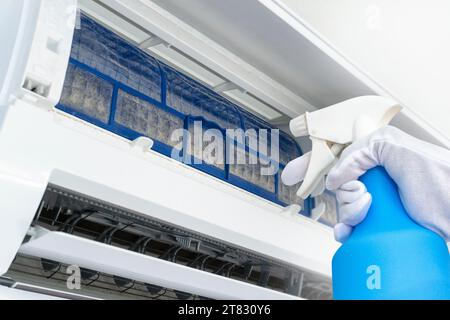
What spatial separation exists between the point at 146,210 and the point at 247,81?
377mm

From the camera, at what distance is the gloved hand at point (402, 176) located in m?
0.66

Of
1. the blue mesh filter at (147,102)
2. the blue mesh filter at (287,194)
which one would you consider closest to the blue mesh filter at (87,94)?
the blue mesh filter at (147,102)

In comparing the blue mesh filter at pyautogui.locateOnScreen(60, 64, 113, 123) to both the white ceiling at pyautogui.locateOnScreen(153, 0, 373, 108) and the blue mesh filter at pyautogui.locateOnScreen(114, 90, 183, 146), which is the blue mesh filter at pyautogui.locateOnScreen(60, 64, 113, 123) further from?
the white ceiling at pyautogui.locateOnScreen(153, 0, 373, 108)

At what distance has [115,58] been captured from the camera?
2.81ft

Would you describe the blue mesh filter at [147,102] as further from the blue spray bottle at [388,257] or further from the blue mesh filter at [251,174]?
the blue spray bottle at [388,257]

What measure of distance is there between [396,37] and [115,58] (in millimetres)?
616

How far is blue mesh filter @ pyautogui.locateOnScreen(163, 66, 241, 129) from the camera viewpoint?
0.92m

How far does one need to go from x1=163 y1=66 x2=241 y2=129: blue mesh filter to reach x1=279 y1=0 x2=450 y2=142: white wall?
23 centimetres

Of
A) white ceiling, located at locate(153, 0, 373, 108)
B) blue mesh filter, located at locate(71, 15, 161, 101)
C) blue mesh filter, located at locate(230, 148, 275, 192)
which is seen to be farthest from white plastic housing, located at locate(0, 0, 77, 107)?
blue mesh filter, located at locate(230, 148, 275, 192)

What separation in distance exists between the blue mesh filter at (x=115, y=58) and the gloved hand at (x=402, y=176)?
348 millimetres

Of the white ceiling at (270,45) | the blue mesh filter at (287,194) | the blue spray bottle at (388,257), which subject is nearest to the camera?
the blue spray bottle at (388,257)

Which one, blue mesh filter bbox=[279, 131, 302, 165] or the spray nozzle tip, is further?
blue mesh filter bbox=[279, 131, 302, 165]

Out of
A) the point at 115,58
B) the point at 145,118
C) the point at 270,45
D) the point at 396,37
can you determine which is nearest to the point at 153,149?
the point at 145,118
